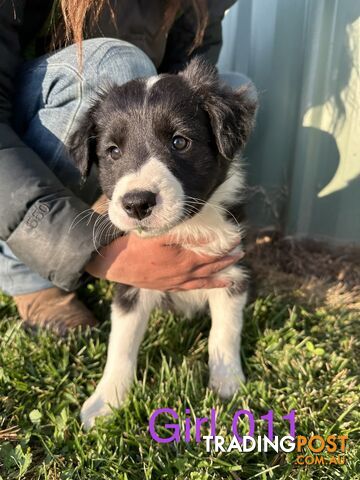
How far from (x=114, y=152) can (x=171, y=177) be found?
0.35 m

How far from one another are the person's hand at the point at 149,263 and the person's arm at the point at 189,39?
157cm

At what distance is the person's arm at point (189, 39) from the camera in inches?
116

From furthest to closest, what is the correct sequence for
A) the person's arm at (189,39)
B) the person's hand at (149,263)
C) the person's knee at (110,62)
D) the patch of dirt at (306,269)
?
the person's arm at (189,39)
the patch of dirt at (306,269)
the person's knee at (110,62)
the person's hand at (149,263)

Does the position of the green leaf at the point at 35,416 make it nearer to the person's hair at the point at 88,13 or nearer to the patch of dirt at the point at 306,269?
the patch of dirt at the point at 306,269

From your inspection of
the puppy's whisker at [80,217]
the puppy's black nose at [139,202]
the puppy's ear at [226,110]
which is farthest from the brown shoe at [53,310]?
the puppy's ear at [226,110]

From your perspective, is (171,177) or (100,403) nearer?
(171,177)

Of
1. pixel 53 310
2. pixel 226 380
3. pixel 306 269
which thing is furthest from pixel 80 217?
pixel 306 269

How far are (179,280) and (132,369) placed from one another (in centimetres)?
43

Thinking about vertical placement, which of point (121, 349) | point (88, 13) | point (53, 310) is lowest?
point (53, 310)

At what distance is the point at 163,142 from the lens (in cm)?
171

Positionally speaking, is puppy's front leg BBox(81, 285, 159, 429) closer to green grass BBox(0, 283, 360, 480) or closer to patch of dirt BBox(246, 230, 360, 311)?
green grass BBox(0, 283, 360, 480)

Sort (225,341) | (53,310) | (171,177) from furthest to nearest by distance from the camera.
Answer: (53,310) < (225,341) < (171,177)

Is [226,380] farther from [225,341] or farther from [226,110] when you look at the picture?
[226,110]

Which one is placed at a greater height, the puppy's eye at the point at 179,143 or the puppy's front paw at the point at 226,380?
the puppy's eye at the point at 179,143
